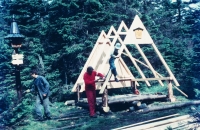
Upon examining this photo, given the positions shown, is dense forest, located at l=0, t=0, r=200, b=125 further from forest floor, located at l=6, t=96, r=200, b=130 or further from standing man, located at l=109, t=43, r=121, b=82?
standing man, located at l=109, t=43, r=121, b=82

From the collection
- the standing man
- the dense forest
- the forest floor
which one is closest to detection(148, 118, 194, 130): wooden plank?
the forest floor

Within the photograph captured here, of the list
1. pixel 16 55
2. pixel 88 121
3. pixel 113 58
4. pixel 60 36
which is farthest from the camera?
pixel 60 36

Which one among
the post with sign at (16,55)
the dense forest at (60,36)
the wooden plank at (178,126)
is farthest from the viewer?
the dense forest at (60,36)

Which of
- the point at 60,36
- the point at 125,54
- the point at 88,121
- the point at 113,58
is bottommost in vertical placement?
the point at 88,121

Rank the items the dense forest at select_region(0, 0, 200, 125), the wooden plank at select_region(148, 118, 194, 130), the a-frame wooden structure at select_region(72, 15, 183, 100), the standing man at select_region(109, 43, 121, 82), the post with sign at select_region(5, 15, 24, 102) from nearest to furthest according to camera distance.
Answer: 1. the wooden plank at select_region(148, 118, 194, 130)
2. the post with sign at select_region(5, 15, 24, 102)
3. the standing man at select_region(109, 43, 121, 82)
4. the a-frame wooden structure at select_region(72, 15, 183, 100)
5. the dense forest at select_region(0, 0, 200, 125)

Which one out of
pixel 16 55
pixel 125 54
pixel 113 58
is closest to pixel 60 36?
pixel 125 54

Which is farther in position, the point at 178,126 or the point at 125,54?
the point at 125,54

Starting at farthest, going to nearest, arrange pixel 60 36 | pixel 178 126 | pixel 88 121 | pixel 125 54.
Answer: pixel 60 36 → pixel 125 54 → pixel 88 121 → pixel 178 126

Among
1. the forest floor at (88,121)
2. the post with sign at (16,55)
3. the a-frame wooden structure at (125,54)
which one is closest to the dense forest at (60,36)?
the a-frame wooden structure at (125,54)

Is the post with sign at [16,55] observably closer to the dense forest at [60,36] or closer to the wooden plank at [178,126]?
the wooden plank at [178,126]

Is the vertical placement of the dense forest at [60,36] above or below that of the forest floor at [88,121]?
above

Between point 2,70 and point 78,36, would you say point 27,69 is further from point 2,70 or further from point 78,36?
point 78,36

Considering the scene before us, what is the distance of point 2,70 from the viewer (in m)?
14.6

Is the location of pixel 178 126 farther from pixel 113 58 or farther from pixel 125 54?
pixel 125 54
